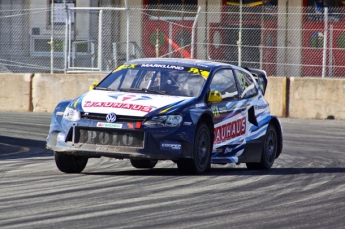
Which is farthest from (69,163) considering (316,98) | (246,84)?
(316,98)

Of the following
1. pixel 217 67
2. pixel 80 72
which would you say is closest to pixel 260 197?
pixel 217 67

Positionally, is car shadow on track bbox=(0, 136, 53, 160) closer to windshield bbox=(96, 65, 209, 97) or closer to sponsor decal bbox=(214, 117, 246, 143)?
windshield bbox=(96, 65, 209, 97)

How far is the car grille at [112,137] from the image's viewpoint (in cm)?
1020

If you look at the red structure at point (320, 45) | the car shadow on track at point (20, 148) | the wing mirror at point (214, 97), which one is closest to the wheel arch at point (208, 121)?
the wing mirror at point (214, 97)

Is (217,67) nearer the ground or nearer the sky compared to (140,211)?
nearer the sky

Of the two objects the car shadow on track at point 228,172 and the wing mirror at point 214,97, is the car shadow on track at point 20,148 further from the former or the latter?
the wing mirror at point 214,97

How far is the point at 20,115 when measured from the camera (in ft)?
71.4

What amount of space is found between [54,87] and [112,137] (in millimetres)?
13243

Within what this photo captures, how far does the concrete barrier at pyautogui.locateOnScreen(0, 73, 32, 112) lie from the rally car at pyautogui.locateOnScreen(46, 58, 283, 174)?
11710mm

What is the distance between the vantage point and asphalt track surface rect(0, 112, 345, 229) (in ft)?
23.9

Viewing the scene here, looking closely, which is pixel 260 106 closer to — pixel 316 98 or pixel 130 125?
pixel 130 125

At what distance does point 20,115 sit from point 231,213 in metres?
14.6

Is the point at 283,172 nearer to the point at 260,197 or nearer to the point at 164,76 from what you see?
the point at 164,76

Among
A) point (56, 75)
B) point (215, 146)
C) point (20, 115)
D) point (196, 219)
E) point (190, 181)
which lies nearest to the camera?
point (196, 219)
